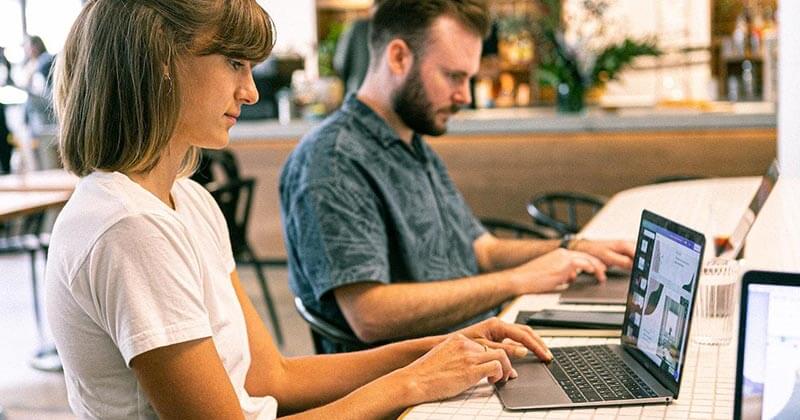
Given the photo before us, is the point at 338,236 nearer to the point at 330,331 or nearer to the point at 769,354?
the point at 330,331

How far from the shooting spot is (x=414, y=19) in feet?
8.32

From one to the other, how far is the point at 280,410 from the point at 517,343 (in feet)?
1.44

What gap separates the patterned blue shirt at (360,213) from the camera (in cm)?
225

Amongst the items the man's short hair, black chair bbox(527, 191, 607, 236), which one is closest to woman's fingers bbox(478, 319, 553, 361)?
the man's short hair

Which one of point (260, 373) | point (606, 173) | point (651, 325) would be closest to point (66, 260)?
point (260, 373)

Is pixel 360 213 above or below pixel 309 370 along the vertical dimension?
above

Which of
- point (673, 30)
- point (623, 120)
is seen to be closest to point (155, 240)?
point (623, 120)

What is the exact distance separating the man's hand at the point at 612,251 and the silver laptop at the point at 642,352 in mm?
738

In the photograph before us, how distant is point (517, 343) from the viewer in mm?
1706

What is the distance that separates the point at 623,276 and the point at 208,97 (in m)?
1.30

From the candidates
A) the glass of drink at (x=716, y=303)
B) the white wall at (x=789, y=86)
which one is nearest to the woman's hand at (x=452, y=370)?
the glass of drink at (x=716, y=303)

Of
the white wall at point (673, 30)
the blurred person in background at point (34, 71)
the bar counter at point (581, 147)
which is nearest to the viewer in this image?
the bar counter at point (581, 147)

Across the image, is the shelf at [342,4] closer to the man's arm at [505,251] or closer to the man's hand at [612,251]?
the man's arm at [505,251]

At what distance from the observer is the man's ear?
2.55m
